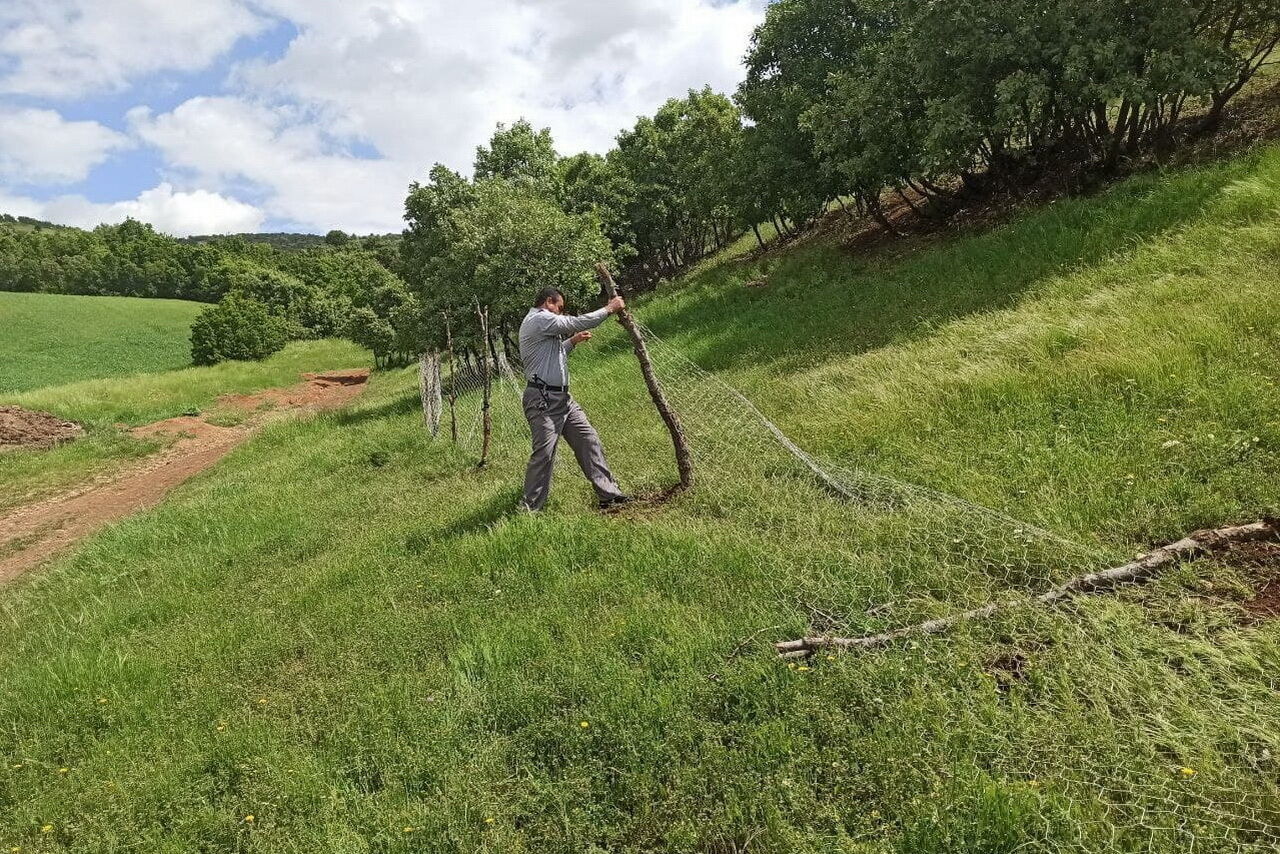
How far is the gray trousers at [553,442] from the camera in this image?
6.34 meters

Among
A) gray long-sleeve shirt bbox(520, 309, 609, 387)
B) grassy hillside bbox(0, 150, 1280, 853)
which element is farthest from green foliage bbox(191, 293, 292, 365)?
gray long-sleeve shirt bbox(520, 309, 609, 387)

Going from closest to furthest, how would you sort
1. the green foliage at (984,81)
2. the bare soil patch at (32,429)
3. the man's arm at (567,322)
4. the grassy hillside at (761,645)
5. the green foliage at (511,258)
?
the grassy hillside at (761,645), the man's arm at (567,322), the green foliage at (984,81), the green foliage at (511,258), the bare soil patch at (32,429)

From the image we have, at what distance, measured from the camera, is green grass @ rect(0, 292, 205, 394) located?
3466 cm

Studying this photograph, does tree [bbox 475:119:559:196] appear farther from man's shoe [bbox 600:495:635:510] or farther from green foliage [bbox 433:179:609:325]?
man's shoe [bbox 600:495:635:510]

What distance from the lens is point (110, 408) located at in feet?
73.3

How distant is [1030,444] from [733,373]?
570cm

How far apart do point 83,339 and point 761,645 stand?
53.9m

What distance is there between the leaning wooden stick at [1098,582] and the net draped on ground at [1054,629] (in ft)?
0.35

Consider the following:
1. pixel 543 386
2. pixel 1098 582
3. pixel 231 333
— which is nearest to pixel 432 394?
pixel 543 386

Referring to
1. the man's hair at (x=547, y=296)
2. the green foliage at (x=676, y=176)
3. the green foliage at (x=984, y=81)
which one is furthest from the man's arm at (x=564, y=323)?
the green foliage at (x=676, y=176)

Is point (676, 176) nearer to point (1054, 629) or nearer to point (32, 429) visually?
point (32, 429)

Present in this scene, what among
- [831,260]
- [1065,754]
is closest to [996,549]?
[1065,754]

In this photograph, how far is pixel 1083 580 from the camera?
3.70 metres

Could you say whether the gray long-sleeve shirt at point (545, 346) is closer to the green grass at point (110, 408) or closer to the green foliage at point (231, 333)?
the green grass at point (110, 408)
